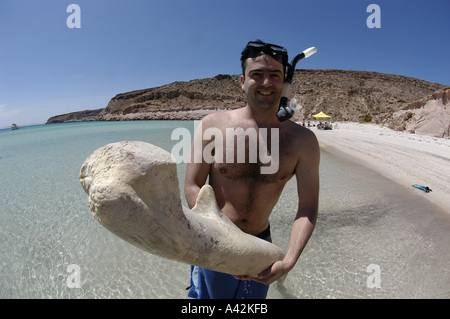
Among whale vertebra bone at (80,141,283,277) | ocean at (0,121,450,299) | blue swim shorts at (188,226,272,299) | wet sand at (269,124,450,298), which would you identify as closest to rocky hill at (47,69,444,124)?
wet sand at (269,124,450,298)

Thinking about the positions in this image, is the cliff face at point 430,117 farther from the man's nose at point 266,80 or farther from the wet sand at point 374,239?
the man's nose at point 266,80

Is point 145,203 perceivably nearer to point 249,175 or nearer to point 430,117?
point 249,175

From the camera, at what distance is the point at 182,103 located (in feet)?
195

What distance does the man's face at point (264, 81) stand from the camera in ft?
4.86

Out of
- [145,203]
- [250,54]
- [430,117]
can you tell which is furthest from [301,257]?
[430,117]

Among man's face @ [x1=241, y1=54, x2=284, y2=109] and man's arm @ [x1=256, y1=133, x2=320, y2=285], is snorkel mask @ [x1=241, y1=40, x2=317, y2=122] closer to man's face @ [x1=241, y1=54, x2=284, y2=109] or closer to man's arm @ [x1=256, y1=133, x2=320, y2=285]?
man's face @ [x1=241, y1=54, x2=284, y2=109]

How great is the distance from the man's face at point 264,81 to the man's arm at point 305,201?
1.29 feet

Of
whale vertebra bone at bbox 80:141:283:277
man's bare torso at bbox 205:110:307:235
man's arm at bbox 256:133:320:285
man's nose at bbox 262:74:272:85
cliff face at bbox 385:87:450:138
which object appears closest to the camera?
whale vertebra bone at bbox 80:141:283:277

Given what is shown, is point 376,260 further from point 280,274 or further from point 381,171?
point 381,171

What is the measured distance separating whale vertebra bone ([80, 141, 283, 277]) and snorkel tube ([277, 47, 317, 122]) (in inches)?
37.1

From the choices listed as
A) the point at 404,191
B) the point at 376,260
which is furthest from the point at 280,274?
the point at 404,191

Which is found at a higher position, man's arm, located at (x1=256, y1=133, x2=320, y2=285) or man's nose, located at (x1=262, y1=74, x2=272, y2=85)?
man's nose, located at (x1=262, y1=74, x2=272, y2=85)

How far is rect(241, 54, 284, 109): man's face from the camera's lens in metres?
1.48
